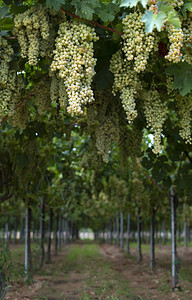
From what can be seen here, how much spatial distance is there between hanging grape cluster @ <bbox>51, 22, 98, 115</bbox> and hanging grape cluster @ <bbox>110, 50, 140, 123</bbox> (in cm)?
29

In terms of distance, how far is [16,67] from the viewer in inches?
112

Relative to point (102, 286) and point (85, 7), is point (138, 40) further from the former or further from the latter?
point (102, 286)

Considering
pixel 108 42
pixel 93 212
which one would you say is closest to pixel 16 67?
pixel 108 42

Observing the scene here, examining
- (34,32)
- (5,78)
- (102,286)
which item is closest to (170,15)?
(34,32)

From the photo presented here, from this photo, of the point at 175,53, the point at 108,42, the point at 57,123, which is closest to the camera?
the point at 175,53

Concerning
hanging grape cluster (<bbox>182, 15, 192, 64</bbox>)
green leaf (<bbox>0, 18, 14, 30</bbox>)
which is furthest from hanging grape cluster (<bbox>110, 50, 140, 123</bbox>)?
green leaf (<bbox>0, 18, 14, 30</bbox>)

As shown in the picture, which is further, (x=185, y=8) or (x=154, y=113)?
(x=154, y=113)

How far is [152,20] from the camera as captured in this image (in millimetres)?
2156

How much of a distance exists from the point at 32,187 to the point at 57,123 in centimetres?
335

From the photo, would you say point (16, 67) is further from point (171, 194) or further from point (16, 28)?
point (171, 194)

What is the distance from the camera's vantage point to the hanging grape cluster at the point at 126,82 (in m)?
2.65

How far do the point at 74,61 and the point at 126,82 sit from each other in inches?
19.6

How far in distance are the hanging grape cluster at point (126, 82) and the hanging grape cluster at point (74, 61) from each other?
295mm

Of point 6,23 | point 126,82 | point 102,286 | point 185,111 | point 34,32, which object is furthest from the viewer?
point 102,286
